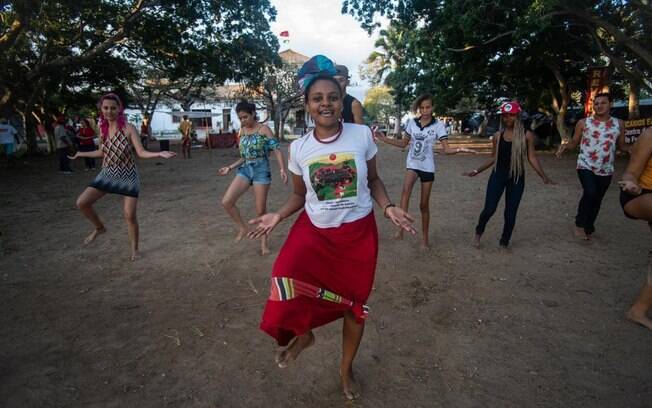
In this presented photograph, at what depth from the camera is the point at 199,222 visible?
22.8ft

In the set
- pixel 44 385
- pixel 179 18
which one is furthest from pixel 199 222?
pixel 179 18

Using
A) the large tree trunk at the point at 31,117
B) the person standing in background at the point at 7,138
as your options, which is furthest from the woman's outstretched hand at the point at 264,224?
the large tree trunk at the point at 31,117

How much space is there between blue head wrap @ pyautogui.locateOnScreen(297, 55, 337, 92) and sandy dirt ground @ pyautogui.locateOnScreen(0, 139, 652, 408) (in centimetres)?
204

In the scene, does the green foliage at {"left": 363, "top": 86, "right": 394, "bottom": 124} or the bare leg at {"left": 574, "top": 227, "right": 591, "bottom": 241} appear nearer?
the bare leg at {"left": 574, "top": 227, "right": 591, "bottom": 241}

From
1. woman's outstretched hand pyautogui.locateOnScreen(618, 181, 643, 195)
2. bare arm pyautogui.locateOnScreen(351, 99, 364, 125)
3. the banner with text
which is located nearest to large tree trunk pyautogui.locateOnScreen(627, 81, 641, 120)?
the banner with text

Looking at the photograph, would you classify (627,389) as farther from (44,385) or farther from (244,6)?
(244,6)

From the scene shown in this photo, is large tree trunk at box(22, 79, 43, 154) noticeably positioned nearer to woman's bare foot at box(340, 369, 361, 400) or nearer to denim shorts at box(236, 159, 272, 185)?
denim shorts at box(236, 159, 272, 185)

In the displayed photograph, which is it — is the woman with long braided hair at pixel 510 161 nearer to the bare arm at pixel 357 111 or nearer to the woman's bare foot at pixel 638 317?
the woman's bare foot at pixel 638 317

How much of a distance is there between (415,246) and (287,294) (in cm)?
359

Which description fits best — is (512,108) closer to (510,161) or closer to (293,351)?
(510,161)

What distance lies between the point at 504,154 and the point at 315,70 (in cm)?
354

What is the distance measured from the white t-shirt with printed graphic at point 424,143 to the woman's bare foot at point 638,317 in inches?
103

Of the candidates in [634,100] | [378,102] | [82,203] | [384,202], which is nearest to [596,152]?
[384,202]

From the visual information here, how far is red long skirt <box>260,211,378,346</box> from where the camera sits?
224cm
